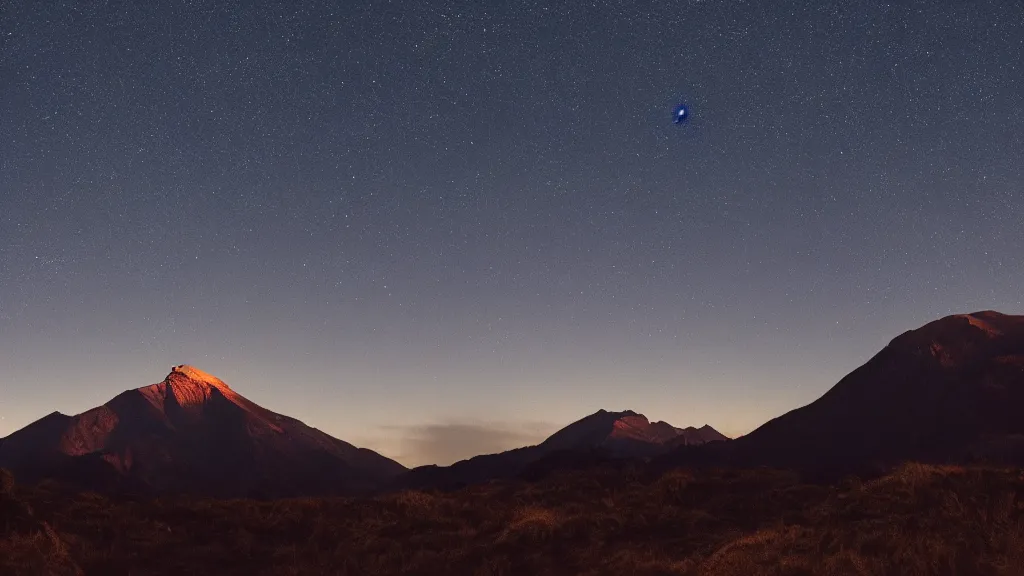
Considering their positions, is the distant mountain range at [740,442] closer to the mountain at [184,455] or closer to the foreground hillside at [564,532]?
the mountain at [184,455]

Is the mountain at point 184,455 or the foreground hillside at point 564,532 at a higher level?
the mountain at point 184,455

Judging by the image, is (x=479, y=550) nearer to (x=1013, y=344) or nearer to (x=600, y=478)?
(x=600, y=478)

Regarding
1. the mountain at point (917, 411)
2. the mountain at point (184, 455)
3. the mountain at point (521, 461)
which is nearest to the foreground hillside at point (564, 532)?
the mountain at point (917, 411)

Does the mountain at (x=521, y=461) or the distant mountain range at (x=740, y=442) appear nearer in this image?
the distant mountain range at (x=740, y=442)

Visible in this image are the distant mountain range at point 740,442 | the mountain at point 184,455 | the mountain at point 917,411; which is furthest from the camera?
the mountain at point 184,455

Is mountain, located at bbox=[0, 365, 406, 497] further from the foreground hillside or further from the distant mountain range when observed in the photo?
the foreground hillside

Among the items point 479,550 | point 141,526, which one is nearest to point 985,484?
point 479,550

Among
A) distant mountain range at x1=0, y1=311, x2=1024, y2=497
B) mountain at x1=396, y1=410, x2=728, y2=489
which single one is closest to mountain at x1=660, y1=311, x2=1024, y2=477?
distant mountain range at x1=0, y1=311, x2=1024, y2=497
